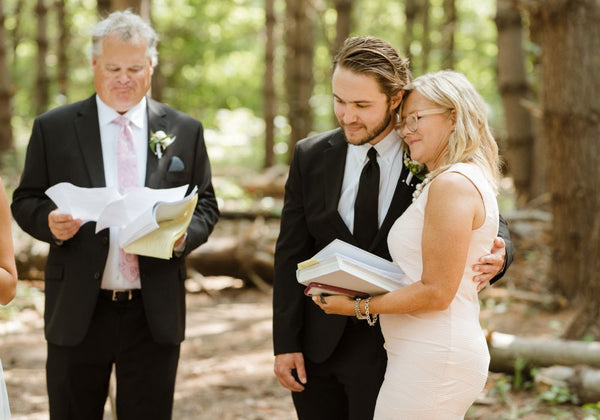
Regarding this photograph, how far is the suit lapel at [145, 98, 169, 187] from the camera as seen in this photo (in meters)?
3.58

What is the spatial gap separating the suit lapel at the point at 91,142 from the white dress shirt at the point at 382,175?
119cm

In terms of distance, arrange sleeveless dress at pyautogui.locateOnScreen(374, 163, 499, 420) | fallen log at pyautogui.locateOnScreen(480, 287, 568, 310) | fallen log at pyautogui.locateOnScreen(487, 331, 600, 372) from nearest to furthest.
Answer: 1. sleeveless dress at pyautogui.locateOnScreen(374, 163, 499, 420)
2. fallen log at pyautogui.locateOnScreen(487, 331, 600, 372)
3. fallen log at pyautogui.locateOnScreen(480, 287, 568, 310)

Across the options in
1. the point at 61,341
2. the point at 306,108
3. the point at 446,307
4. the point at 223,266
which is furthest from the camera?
the point at 306,108

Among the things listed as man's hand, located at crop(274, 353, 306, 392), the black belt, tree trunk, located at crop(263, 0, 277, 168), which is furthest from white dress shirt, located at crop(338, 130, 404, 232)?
tree trunk, located at crop(263, 0, 277, 168)

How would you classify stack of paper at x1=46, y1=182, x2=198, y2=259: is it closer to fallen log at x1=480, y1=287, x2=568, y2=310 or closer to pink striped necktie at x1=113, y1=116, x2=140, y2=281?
pink striped necktie at x1=113, y1=116, x2=140, y2=281

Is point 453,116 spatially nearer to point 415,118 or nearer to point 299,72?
point 415,118

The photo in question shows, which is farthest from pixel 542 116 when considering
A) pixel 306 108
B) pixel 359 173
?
pixel 306 108

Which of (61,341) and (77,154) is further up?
(77,154)

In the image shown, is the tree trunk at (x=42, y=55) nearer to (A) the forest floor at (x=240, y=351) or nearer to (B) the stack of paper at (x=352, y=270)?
(A) the forest floor at (x=240, y=351)

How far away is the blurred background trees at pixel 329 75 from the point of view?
6449 millimetres

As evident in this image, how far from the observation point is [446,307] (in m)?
2.59

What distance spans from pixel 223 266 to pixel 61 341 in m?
5.81

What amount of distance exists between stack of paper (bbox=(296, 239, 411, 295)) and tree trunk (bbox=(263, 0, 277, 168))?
48.3 feet

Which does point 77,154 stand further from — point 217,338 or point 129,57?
point 217,338
